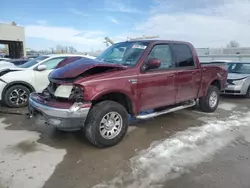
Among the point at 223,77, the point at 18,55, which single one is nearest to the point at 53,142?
the point at 223,77

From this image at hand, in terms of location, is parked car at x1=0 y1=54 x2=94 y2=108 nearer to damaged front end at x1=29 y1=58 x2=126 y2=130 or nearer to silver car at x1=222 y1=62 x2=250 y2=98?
damaged front end at x1=29 y1=58 x2=126 y2=130

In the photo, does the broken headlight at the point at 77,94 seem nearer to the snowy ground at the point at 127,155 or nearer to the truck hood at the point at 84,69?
the truck hood at the point at 84,69

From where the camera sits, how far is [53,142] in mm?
4016

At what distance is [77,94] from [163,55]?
216 centimetres

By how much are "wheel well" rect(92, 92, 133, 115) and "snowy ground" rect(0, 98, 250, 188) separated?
2.13 feet

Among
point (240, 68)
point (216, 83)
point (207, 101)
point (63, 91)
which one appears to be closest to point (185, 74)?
point (207, 101)

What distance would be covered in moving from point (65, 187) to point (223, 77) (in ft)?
17.7

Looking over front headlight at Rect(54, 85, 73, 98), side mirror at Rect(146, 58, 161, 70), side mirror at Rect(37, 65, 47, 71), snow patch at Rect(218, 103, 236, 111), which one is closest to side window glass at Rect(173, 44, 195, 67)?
side mirror at Rect(146, 58, 161, 70)

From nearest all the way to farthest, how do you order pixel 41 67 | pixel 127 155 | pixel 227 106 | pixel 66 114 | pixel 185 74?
pixel 66 114
pixel 127 155
pixel 185 74
pixel 41 67
pixel 227 106

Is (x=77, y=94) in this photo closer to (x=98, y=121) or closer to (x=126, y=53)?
(x=98, y=121)

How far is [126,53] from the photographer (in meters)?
4.39

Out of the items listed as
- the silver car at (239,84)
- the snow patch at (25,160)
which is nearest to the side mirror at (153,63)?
the snow patch at (25,160)

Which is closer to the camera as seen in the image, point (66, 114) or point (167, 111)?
point (66, 114)

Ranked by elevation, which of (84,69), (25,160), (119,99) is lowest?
(25,160)
